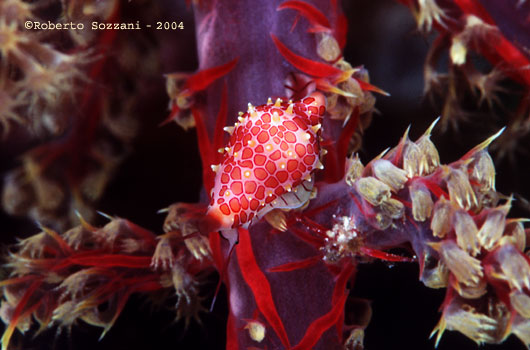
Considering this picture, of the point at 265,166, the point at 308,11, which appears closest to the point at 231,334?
the point at 265,166

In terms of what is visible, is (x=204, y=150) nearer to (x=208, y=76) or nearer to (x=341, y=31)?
(x=208, y=76)

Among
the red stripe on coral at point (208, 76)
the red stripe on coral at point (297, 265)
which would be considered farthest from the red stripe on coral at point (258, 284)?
the red stripe on coral at point (208, 76)

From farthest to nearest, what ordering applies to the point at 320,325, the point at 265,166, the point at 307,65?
the point at 307,65
the point at 320,325
the point at 265,166

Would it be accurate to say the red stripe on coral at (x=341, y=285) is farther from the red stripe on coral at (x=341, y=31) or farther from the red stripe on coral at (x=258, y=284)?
the red stripe on coral at (x=341, y=31)

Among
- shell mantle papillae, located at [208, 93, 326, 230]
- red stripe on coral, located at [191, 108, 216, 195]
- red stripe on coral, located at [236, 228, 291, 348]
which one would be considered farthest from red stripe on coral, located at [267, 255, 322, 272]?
red stripe on coral, located at [191, 108, 216, 195]

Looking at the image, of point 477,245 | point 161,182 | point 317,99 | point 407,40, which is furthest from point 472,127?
point 161,182

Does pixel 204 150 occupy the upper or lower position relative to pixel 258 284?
upper

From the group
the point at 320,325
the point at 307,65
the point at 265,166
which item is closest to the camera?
the point at 265,166

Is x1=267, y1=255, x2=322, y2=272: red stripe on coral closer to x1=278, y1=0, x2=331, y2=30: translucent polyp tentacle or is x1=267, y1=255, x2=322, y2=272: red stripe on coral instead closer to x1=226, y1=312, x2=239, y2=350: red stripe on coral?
x1=226, y1=312, x2=239, y2=350: red stripe on coral
